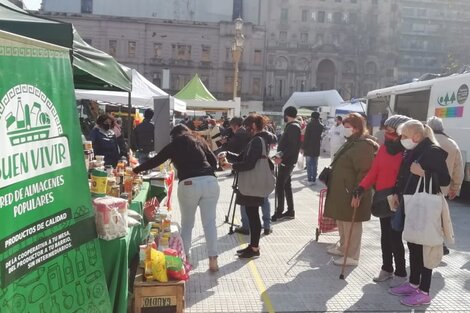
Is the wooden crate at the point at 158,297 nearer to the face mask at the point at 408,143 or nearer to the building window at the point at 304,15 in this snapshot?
the face mask at the point at 408,143

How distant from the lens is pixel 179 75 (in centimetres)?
5928

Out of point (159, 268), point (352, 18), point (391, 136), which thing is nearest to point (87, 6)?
point (352, 18)

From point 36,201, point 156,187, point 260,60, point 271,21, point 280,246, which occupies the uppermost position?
point 271,21

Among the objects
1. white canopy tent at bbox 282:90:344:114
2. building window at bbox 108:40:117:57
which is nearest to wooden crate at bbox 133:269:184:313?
white canopy tent at bbox 282:90:344:114

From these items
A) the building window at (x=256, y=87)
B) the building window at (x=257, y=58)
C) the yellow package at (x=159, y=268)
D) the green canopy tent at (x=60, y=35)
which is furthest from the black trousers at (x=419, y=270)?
the building window at (x=257, y=58)

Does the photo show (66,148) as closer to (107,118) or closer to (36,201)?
(36,201)

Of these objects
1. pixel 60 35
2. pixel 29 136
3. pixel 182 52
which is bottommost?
pixel 29 136

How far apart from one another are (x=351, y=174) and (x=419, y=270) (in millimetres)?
1327

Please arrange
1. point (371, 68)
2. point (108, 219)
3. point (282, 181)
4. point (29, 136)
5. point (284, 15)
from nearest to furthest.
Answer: point (29, 136)
point (108, 219)
point (282, 181)
point (284, 15)
point (371, 68)

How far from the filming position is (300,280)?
5172mm

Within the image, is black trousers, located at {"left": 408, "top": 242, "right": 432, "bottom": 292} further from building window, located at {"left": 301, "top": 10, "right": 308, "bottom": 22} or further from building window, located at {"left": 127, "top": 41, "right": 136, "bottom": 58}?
building window, located at {"left": 301, "top": 10, "right": 308, "bottom": 22}

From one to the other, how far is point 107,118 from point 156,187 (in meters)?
2.00

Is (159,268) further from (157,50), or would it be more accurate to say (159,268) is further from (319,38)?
(319,38)

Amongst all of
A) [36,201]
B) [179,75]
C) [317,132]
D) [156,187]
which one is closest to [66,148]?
[36,201]
